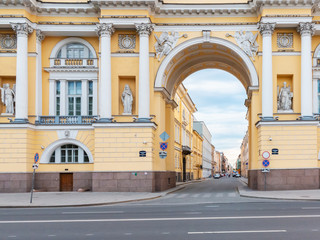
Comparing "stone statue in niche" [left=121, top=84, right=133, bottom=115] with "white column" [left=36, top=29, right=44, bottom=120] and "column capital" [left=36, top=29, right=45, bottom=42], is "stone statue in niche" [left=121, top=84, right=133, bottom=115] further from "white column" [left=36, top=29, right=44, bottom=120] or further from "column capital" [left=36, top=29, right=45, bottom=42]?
"column capital" [left=36, top=29, right=45, bottom=42]

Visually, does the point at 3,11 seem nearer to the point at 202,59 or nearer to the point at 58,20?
the point at 58,20

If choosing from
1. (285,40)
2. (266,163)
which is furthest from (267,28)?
(266,163)

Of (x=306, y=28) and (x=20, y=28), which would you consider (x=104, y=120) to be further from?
(x=306, y=28)

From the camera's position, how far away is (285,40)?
35.2 m

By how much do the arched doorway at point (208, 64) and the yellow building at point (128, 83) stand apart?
5.0 inches

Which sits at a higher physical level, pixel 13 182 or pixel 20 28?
pixel 20 28

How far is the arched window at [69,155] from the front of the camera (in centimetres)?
3556

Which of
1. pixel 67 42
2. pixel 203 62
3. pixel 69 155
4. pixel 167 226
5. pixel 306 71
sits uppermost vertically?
pixel 67 42

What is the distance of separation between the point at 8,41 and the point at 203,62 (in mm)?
16880

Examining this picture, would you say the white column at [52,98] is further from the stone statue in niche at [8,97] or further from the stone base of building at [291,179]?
the stone base of building at [291,179]

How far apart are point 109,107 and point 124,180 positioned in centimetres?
530

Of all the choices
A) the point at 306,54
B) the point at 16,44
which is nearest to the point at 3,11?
the point at 16,44

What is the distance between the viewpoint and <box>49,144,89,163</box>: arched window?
3556 cm

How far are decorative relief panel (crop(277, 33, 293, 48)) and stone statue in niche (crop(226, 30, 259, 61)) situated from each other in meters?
1.73
